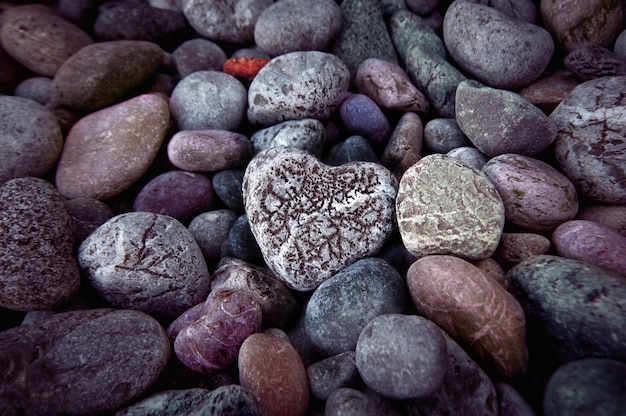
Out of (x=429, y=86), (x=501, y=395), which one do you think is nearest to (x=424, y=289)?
(x=501, y=395)

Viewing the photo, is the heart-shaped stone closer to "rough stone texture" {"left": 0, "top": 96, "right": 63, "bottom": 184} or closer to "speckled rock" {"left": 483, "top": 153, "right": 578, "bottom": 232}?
"speckled rock" {"left": 483, "top": 153, "right": 578, "bottom": 232}

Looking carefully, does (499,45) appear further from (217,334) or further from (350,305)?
(217,334)

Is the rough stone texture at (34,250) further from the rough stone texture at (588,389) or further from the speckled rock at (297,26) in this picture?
the rough stone texture at (588,389)

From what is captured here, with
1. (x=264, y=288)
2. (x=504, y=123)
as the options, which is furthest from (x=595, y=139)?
(x=264, y=288)

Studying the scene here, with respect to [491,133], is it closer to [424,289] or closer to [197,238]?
[424,289]

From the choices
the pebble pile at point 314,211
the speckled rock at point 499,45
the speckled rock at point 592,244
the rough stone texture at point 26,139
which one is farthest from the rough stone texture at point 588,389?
the rough stone texture at point 26,139

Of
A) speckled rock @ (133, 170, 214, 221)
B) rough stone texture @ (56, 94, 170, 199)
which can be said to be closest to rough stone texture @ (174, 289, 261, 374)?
speckled rock @ (133, 170, 214, 221)

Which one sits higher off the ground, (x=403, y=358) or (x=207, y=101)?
(x=207, y=101)
